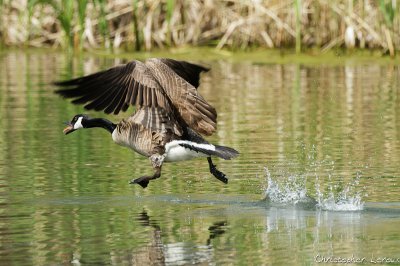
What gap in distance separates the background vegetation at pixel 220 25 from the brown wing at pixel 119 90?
10.1 meters

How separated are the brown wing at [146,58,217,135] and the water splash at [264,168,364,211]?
28.0 inches

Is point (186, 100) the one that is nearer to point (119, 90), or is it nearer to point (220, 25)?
point (119, 90)

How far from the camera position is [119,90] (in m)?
9.02

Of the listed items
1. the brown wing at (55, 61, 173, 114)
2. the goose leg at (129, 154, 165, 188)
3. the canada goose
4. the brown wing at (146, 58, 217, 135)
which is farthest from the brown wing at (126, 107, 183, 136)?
the brown wing at (55, 61, 173, 114)

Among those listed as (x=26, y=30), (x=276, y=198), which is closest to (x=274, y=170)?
(x=276, y=198)

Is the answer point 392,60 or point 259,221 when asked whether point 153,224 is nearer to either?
point 259,221

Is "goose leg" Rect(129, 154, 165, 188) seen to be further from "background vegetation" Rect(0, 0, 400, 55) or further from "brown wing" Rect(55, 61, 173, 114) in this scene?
"background vegetation" Rect(0, 0, 400, 55)

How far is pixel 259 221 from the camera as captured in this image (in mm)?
8398

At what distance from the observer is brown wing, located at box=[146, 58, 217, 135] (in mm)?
9602

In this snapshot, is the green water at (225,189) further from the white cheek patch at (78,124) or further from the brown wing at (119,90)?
the brown wing at (119,90)

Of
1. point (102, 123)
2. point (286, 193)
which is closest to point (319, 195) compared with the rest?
point (286, 193)

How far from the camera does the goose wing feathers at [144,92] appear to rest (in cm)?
894

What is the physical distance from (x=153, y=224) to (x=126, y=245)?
32.0 inches

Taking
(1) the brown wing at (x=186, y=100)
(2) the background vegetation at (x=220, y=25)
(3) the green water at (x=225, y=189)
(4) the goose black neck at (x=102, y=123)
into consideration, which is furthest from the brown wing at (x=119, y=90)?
(2) the background vegetation at (x=220, y=25)
